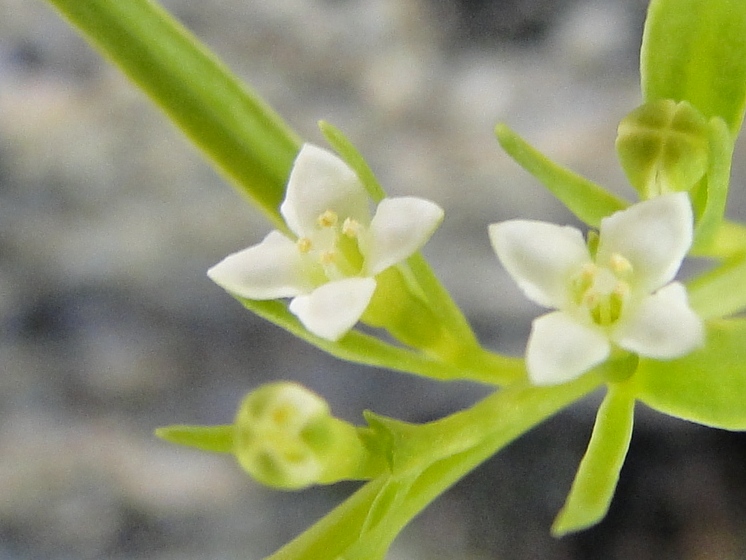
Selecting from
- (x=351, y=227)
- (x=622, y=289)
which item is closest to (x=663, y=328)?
(x=622, y=289)

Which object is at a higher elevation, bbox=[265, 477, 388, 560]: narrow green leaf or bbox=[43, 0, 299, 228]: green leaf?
bbox=[43, 0, 299, 228]: green leaf

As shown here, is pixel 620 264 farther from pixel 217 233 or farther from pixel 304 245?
pixel 217 233

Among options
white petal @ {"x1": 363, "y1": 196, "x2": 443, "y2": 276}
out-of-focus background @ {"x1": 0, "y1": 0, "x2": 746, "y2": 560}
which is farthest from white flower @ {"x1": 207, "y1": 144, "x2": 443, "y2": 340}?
out-of-focus background @ {"x1": 0, "y1": 0, "x2": 746, "y2": 560}

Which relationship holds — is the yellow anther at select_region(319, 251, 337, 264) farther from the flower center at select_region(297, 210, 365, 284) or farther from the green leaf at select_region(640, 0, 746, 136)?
the green leaf at select_region(640, 0, 746, 136)

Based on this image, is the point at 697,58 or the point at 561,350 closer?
the point at 561,350

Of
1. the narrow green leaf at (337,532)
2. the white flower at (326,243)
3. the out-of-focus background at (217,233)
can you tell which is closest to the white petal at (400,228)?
the white flower at (326,243)

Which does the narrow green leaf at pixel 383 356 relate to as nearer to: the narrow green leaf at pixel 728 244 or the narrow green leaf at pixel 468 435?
the narrow green leaf at pixel 468 435
